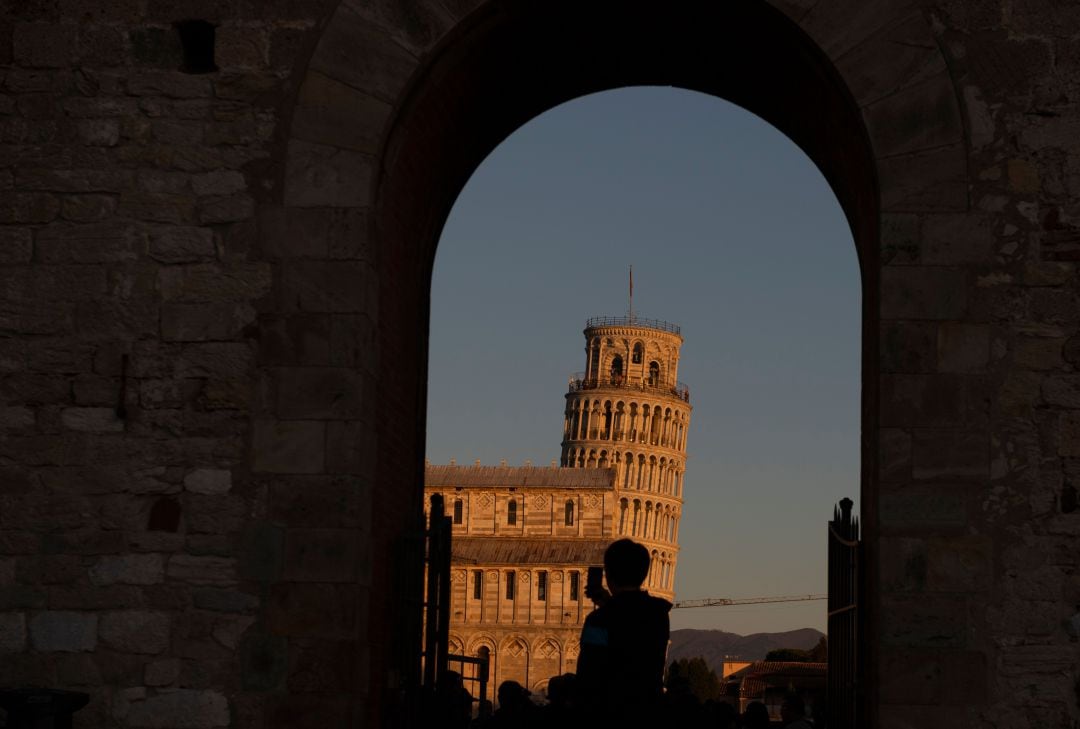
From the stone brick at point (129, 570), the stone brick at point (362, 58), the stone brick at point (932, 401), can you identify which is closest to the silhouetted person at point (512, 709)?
the stone brick at point (129, 570)

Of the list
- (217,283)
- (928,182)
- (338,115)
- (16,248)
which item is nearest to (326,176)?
(338,115)

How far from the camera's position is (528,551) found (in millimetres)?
108625

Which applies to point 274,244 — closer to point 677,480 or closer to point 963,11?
point 963,11

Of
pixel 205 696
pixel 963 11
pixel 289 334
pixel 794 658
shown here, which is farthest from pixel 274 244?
pixel 794 658

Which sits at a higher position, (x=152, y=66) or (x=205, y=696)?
(x=152, y=66)

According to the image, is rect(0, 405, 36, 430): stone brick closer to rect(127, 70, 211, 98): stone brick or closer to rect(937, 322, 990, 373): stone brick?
rect(127, 70, 211, 98): stone brick

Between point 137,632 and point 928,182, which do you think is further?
point 928,182

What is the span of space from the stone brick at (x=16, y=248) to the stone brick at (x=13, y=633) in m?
2.20

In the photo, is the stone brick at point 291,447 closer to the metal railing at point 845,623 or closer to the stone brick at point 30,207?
the stone brick at point 30,207

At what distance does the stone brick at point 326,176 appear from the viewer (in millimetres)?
10016

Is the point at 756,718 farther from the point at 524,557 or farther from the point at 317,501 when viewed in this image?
the point at 524,557

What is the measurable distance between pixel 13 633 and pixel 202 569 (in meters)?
1.21

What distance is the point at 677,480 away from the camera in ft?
449

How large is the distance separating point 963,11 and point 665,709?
5466 millimetres
